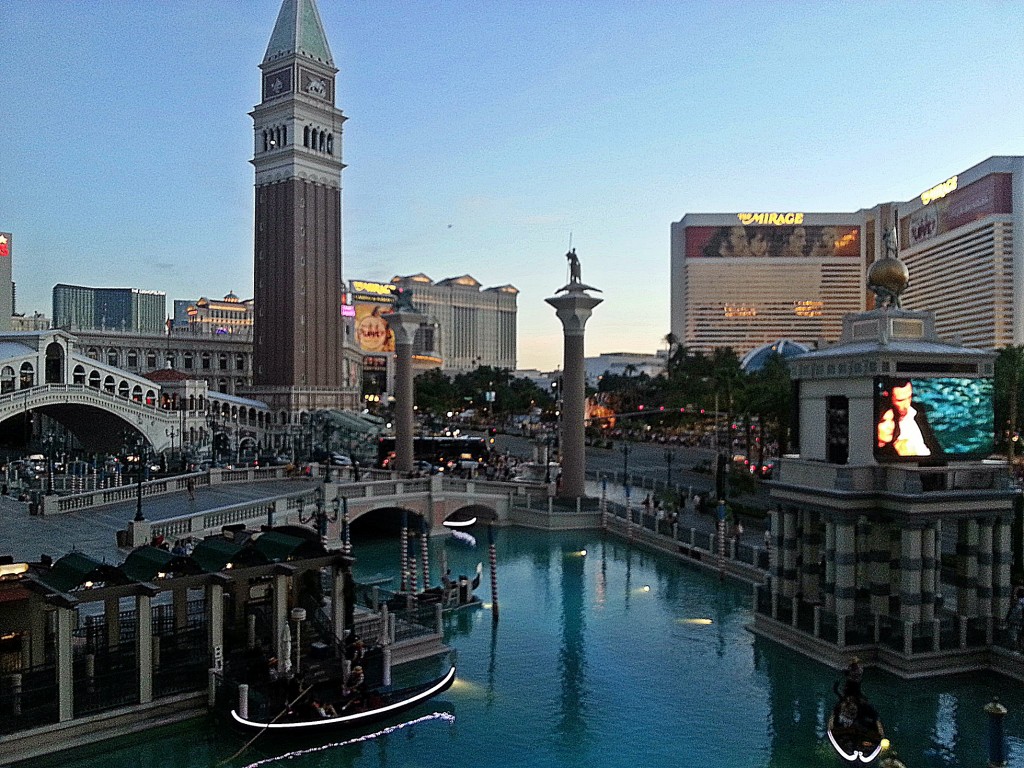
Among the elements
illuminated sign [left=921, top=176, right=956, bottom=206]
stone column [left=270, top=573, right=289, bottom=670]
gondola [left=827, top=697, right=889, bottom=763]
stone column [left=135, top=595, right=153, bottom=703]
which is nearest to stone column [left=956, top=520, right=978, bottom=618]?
gondola [left=827, top=697, right=889, bottom=763]

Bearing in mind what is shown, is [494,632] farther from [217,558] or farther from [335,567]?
[217,558]

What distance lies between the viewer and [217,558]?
2217 cm

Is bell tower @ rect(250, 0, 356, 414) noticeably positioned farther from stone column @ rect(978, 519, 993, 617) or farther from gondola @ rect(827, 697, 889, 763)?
gondola @ rect(827, 697, 889, 763)

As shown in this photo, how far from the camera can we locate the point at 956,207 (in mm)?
146500

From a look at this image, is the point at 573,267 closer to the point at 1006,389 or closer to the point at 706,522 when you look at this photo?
the point at 706,522

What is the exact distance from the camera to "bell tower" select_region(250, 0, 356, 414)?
11350 centimetres

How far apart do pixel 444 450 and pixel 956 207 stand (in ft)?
375

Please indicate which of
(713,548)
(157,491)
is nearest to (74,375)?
(157,491)

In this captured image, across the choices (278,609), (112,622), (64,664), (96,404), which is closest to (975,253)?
(96,404)

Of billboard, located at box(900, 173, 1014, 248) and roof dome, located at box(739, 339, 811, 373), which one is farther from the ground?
billboard, located at box(900, 173, 1014, 248)

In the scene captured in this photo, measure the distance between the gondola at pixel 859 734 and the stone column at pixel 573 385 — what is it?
32410mm

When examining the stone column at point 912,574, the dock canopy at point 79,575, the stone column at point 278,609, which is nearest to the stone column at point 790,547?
the stone column at point 912,574

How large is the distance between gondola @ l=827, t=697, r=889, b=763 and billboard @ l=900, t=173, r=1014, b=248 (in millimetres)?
133712

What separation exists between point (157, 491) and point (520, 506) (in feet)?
65.6
